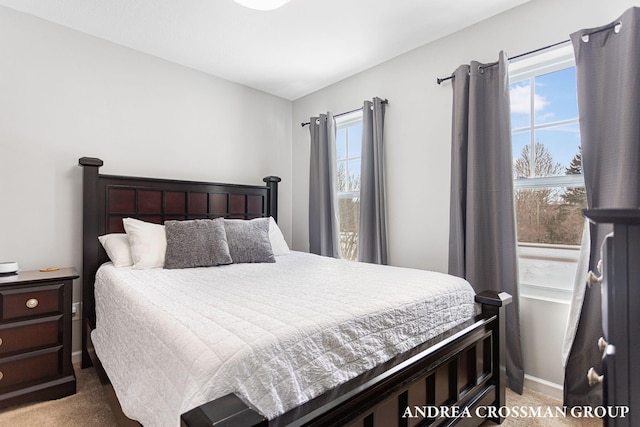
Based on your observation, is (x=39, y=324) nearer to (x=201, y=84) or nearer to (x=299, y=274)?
(x=299, y=274)

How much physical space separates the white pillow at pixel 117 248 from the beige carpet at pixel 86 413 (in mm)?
836

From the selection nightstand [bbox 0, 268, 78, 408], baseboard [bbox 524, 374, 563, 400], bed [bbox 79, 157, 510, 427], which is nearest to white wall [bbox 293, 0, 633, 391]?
baseboard [bbox 524, 374, 563, 400]

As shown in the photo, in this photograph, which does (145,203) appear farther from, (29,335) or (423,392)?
(423,392)

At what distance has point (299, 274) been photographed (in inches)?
82.4

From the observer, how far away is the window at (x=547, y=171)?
2.11 m

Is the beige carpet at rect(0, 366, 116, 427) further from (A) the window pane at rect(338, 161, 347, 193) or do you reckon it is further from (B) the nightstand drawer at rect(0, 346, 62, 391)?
(A) the window pane at rect(338, 161, 347, 193)

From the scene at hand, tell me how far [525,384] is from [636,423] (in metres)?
1.78

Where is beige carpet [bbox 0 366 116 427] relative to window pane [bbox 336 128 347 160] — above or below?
below

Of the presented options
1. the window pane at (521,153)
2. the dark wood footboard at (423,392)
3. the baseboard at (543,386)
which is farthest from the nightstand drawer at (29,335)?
the window pane at (521,153)

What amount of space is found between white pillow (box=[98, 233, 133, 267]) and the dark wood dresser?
2561 millimetres

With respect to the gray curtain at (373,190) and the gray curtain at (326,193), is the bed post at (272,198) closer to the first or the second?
the gray curtain at (326,193)

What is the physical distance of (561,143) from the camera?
7.06ft

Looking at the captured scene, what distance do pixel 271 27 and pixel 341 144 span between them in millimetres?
1384

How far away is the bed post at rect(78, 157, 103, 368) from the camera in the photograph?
2424 millimetres
